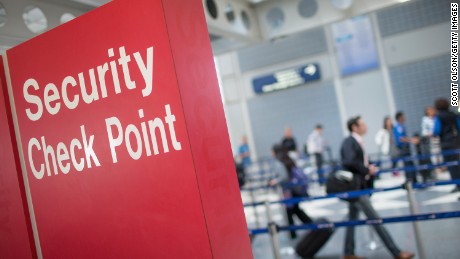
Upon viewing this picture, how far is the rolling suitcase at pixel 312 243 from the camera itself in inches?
213

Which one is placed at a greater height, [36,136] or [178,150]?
[36,136]

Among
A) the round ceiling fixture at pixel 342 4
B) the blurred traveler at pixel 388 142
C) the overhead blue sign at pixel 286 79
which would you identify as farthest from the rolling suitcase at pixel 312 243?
the overhead blue sign at pixel 286 79

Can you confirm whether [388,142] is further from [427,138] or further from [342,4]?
[342,4]

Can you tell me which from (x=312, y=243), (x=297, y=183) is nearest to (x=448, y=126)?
(x=297, y=183)

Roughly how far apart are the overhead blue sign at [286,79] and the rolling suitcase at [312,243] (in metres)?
9.60

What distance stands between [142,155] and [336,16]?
17.9 feet

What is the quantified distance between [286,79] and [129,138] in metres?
13.1

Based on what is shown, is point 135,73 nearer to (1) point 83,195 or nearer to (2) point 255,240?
(1) point 83,195

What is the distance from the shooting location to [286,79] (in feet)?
48.8

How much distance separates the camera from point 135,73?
2.11 m

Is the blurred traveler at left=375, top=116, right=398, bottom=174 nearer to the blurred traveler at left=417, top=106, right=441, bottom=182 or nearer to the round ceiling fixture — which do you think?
the blurred traveler at left=417, top=106, right=441, bottom=182

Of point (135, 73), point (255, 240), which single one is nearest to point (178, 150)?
point (135, 73)

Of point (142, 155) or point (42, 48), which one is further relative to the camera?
point (42, 48)

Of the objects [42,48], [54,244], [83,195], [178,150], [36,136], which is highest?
[42,48]
